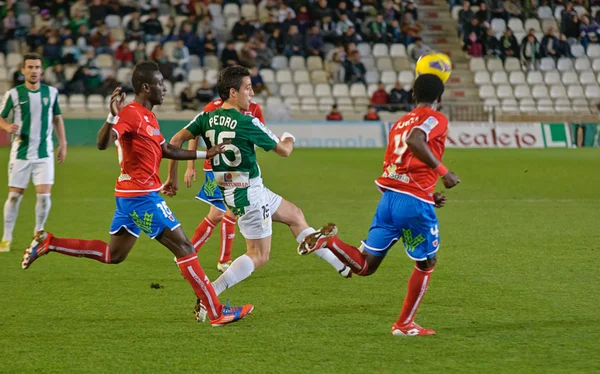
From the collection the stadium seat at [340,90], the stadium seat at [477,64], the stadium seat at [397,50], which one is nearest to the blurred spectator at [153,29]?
the stadium seat at [340,90]

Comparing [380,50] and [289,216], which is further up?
[289,216]

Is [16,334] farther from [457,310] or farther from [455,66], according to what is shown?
[455,66]

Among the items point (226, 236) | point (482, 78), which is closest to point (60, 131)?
point (226, 236)

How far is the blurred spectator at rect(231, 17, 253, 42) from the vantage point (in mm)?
28375

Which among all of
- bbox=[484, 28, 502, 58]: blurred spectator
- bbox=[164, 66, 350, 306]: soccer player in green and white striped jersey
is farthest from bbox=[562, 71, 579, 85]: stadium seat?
bbox=[164, 66, 350, 306]: soccer player in green and white striped jersey

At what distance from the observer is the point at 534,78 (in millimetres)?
30406

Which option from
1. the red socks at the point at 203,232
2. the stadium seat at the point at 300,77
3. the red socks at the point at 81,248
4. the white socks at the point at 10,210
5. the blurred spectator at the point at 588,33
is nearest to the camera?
the red socks at the point at 81,248

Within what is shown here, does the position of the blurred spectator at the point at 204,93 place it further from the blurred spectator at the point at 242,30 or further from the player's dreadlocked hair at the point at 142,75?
the player's dreadlocked hair at the point at 142,75

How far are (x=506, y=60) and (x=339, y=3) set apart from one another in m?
6.21

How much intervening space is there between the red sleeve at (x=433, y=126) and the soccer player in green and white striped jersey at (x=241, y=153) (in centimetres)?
106

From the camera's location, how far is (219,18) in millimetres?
29578

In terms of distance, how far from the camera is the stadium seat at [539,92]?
98.0 feet

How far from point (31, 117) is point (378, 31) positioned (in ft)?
72.8

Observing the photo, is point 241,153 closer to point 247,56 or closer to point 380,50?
point 247,56
